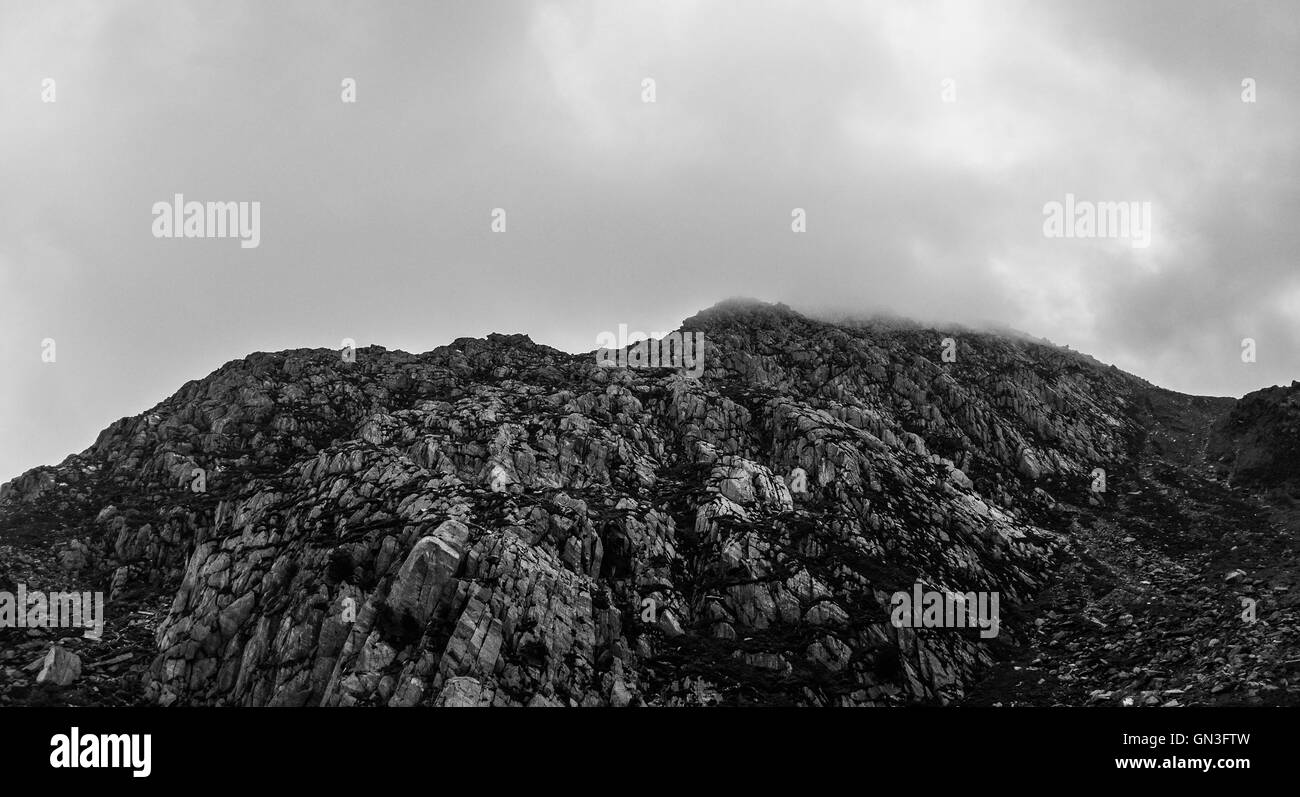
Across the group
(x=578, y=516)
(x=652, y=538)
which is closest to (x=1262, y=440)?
(x=652, y=538)

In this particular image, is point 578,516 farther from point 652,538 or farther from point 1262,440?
point 1262,440

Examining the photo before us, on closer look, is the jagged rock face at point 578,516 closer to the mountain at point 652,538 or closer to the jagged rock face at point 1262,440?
the mountain at point 652,538

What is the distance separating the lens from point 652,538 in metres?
67.2

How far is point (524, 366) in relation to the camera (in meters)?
109

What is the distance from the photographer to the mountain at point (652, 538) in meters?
53.2

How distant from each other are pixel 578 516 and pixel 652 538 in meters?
7.53

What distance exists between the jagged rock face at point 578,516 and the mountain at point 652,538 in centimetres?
34

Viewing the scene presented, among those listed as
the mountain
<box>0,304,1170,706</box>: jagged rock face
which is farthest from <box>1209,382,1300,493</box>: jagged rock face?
<box>0,304,1170,706</box>: jagged rock face

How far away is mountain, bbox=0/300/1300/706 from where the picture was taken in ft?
174

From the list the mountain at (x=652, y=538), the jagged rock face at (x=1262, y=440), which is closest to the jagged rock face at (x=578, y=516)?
the mountain at (x=652, y=538)

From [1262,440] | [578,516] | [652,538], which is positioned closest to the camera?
[578,516]
